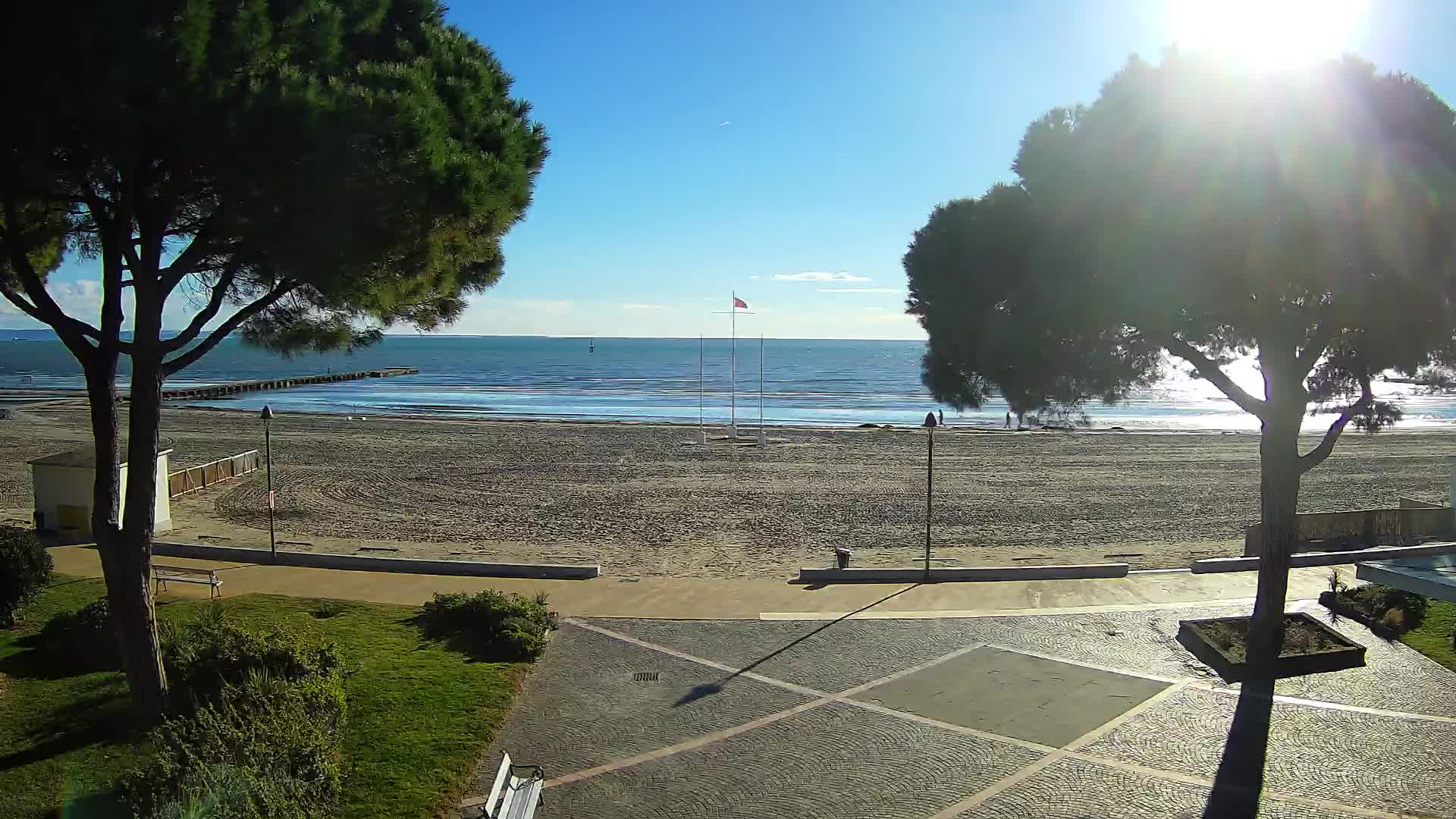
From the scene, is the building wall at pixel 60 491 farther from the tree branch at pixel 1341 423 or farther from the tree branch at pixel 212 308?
the tree branch at pixel 1341 423

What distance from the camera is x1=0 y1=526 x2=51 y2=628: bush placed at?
35.2ft

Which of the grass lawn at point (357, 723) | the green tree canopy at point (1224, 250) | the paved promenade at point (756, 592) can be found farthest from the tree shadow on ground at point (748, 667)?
the green tree canopy at point (1224, 250)

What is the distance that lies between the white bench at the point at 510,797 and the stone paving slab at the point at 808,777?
64cm

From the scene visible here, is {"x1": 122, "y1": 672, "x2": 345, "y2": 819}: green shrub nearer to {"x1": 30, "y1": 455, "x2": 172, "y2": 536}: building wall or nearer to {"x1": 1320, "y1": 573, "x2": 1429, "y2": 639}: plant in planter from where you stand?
{"x1": 30, "y1": 455, "x2": 172, "y2": 536}: building wall

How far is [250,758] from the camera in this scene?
20.8 ft

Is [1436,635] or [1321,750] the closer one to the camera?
[1321,750]

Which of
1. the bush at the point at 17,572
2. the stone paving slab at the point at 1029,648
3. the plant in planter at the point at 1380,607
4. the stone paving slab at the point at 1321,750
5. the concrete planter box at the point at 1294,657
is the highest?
the bush at the point at 17,572

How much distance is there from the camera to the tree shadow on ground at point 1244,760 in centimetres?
716

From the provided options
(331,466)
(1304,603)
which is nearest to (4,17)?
(1304,603)

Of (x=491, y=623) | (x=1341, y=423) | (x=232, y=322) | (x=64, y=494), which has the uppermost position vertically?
(x=232, y=322)

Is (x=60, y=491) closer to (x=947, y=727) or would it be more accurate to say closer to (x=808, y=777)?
(x=808, y=777)

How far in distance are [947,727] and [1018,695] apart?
1.23 metres

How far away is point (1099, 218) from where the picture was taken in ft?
31.3

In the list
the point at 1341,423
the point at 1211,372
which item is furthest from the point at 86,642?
the point at 1341,423
